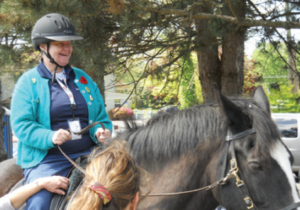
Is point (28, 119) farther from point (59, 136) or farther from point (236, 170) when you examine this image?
point (236, 170)

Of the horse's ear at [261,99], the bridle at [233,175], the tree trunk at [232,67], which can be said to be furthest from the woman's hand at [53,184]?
the tree trunk at [232,67]

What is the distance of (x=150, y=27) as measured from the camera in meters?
5.39

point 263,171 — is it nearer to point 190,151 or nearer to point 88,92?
point 190,151

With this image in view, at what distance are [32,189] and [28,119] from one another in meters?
0.55

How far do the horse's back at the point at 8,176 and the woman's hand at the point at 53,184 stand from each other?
1091 mm

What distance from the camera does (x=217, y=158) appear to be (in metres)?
2.15

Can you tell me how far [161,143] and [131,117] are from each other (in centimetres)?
42

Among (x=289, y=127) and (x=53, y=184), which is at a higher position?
(x=53, y=184)

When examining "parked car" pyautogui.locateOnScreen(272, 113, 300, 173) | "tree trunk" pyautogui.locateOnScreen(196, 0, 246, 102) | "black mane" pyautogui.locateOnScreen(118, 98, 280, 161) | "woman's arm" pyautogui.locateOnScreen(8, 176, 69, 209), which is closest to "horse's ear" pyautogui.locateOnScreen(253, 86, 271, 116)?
"black mane" pyautogui.locateOnScreen(118, 98, 280, 161)

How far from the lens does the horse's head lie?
1963 millimetres

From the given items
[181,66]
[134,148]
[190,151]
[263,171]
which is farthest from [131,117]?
[181,66]

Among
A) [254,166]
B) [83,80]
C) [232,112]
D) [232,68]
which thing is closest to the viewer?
[254,166]

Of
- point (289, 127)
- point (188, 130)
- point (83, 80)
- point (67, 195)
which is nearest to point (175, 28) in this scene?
point (83, 80)

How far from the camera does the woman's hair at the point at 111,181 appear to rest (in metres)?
1.29
